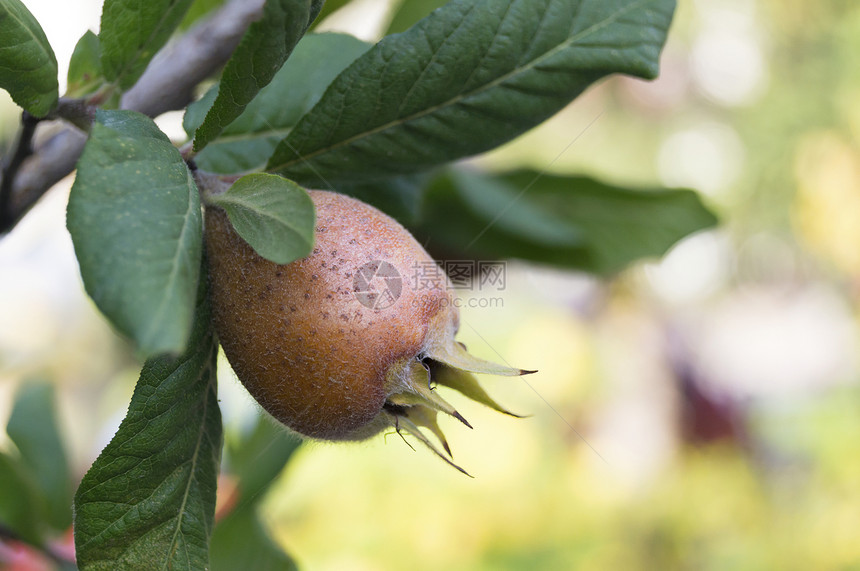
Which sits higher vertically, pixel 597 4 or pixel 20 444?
pixel 597 4

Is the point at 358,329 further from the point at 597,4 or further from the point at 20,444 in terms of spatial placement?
the point at 20,444

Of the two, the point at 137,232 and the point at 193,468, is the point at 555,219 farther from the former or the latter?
the point at 137,232

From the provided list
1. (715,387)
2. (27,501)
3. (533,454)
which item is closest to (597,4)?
(27,501)

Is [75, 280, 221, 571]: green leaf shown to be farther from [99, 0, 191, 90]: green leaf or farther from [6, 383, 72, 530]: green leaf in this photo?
[6, 383, 72, 530]: green leaf

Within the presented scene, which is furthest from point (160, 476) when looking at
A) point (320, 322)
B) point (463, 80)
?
point (463, 80)

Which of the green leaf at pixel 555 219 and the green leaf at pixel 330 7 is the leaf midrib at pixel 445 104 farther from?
the green leaf at pixel 555 219

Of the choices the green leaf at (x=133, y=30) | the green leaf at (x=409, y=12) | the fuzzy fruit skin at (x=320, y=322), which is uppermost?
the green leaf at (x=133, y=30)

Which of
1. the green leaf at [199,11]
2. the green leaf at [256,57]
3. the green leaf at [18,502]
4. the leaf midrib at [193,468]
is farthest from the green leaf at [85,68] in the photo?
the green leaf at [18,502]

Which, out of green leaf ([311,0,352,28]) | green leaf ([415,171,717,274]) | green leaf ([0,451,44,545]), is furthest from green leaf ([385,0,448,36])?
green leaf ([0,451,44,545])
